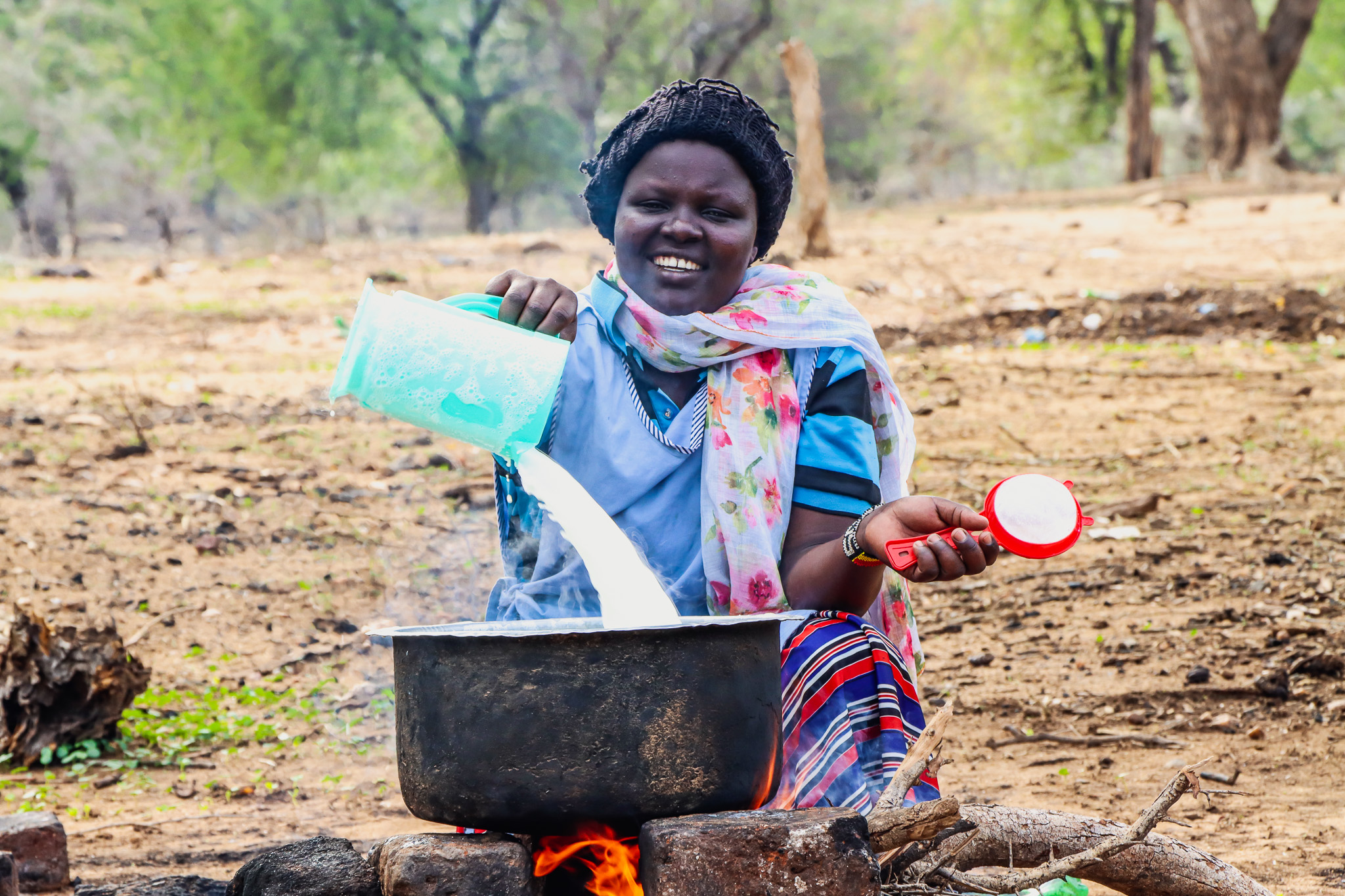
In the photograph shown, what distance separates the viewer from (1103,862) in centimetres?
249

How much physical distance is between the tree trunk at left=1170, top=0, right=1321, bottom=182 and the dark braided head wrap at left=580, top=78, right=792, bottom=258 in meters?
13.4

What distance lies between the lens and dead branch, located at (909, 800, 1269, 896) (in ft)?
8.05

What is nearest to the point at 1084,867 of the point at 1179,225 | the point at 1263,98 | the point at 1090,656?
the point at 1090,656

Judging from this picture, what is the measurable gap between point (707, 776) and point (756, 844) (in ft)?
0.40

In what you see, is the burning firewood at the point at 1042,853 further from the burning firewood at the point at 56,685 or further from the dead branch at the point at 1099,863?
the burning firewood at the point at 56,685

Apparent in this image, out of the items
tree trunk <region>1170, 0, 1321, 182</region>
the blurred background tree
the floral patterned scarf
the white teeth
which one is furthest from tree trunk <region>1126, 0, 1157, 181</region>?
the white teeth

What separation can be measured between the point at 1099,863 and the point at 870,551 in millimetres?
813

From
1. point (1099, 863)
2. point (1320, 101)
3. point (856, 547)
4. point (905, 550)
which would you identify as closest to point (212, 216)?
point (1320, 101)

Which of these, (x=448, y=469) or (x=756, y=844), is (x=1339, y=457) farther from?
(x=756, y=844)

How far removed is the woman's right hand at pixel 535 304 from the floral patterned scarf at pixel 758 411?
23cm

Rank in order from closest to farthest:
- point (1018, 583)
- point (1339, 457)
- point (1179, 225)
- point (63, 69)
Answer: point (1018, 583), point (1339, 457), point (1179, 225), point (63, 69)

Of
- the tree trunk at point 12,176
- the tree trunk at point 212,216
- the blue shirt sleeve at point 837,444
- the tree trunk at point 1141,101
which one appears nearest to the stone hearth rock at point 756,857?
the blue shirt sleeve at point 837,444

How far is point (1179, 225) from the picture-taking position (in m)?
11.2

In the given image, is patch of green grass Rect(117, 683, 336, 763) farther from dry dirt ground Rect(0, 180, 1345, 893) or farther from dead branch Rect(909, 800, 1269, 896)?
dead branch Rect(909, 800, 1269, 896)
